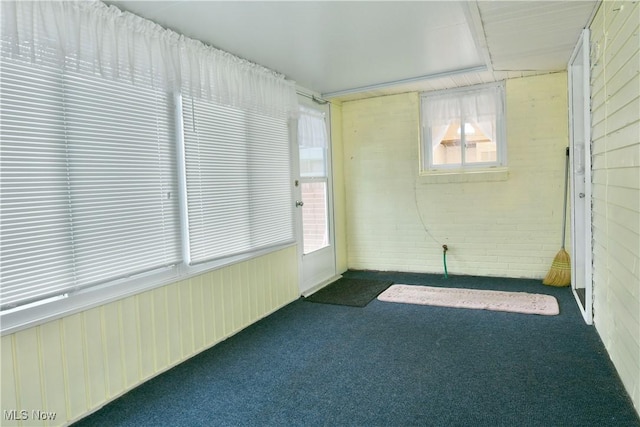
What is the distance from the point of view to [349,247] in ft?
17.4

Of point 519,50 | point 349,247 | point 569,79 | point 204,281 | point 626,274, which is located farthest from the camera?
point 349,247

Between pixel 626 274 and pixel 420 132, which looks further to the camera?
pixel 420 132

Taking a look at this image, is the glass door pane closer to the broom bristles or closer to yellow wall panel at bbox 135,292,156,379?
yellow wall panel at bbox 135,292,156,379

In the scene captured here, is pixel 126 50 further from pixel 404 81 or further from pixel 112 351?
pixel 404 81

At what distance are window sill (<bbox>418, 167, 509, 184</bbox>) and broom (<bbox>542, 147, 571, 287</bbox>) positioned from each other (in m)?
0.56

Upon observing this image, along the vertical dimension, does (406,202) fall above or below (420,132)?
below

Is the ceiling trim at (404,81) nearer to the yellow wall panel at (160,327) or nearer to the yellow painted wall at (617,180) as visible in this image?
the yellow painted wall at (617,180)

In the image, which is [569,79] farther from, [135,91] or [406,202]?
[135,91]

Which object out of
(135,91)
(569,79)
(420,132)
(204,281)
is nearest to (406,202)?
(420,132)

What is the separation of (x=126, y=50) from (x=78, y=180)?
0.79m

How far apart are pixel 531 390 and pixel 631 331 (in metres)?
0.57

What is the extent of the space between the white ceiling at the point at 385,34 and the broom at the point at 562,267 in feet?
4.00

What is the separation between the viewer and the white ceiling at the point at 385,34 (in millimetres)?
2439

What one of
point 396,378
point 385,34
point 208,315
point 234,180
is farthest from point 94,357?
point 385,34
